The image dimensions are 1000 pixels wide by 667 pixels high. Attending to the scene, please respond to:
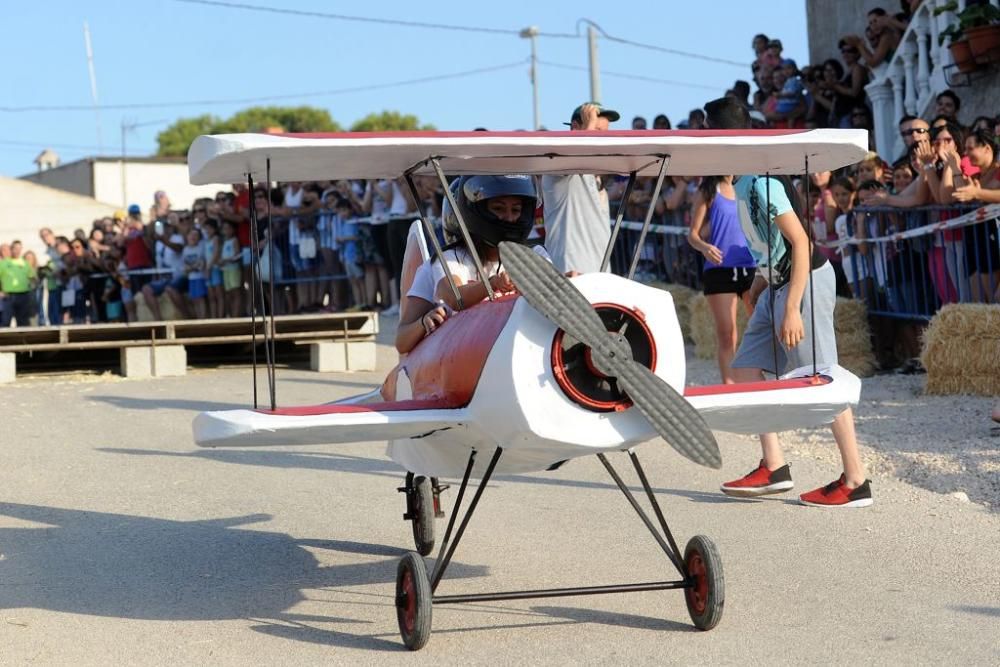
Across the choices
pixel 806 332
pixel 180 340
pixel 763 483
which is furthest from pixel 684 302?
pixel 806 332

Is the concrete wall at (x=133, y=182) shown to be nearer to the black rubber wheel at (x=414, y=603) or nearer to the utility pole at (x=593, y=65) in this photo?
the utility pole at (x=593, y=65)

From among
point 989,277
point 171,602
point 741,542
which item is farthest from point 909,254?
point 171,602

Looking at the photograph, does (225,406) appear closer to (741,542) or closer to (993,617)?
(741,542)

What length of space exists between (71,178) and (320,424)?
6469cm

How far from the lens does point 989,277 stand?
10828mm

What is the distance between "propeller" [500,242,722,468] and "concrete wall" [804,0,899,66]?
56.2 ft

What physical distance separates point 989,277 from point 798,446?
2.69m

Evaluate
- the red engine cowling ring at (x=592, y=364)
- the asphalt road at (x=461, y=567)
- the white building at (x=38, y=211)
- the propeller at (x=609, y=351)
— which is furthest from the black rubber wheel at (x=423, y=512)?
the white building at (x=38, y=211)

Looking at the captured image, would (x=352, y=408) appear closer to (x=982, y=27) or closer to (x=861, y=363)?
(x=861, y=363)

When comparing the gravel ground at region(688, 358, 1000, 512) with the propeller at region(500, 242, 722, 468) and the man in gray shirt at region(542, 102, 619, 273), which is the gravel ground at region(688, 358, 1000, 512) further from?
the propeller at region(500, 242, 722, 468)

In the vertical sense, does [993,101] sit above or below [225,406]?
above

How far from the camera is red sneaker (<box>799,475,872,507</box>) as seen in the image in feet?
23.8

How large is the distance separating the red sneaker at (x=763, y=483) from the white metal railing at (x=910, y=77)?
993cm

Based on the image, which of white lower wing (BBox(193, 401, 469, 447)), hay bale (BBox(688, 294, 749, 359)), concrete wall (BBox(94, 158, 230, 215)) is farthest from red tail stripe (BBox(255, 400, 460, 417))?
concrete wall (BBox(94, 158, 230, 215))
